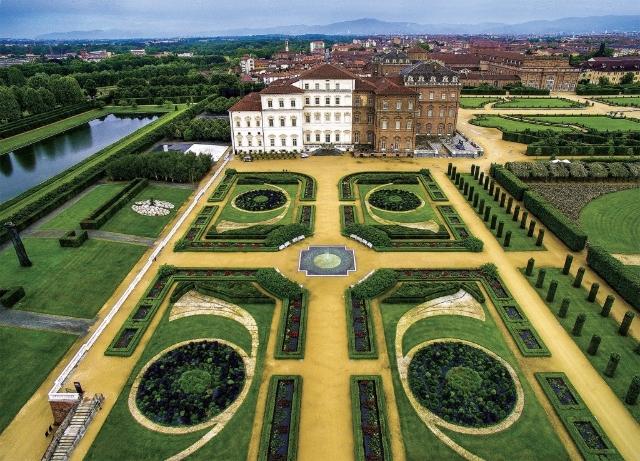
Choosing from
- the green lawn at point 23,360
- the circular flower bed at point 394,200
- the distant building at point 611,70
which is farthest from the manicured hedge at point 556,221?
the distant building at point 611,70

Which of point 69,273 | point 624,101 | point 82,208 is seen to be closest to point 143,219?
point 82,208

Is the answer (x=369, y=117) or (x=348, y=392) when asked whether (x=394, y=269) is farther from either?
(x=369, y=117)

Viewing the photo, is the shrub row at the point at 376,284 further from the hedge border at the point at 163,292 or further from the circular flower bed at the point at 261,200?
the circular flower bed at the point at 261,200

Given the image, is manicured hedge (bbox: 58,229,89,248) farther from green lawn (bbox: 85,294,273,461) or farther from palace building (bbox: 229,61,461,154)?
palace building (bbox: 229,61,461,154)

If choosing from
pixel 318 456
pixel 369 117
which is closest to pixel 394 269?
pixel 318 456

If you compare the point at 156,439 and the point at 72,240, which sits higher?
the point at 72,240

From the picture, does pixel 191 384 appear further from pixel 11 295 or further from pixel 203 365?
pixel 11 295
